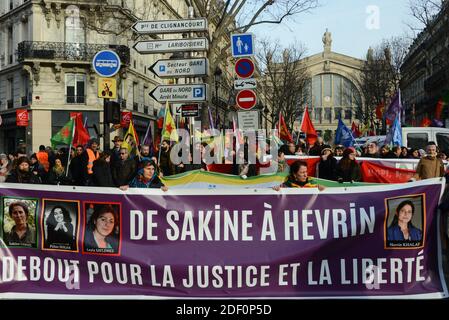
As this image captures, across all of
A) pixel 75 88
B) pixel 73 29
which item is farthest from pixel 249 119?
pixel 73 29

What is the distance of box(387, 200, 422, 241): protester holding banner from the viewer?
5.57m

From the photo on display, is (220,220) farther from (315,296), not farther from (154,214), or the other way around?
(315,296)

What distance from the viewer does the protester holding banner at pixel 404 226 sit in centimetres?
557

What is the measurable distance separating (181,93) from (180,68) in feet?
1.89

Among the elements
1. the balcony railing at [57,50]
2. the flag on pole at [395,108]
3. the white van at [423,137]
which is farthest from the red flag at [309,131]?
the balcony railing at [57,50]

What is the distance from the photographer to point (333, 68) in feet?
409

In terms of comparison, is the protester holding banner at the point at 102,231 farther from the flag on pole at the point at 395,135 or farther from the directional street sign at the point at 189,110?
the flag on pole at the point at 395,135

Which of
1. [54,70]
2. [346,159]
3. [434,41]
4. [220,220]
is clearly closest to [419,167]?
[346,159]

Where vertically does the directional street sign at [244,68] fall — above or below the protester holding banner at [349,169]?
above

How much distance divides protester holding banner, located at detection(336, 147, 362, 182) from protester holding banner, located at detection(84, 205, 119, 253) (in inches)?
218

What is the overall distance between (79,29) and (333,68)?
315 ft

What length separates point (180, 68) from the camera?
1309 cm

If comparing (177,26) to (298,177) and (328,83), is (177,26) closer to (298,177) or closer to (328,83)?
(298,177)

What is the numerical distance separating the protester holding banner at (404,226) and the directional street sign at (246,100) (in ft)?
24.1
